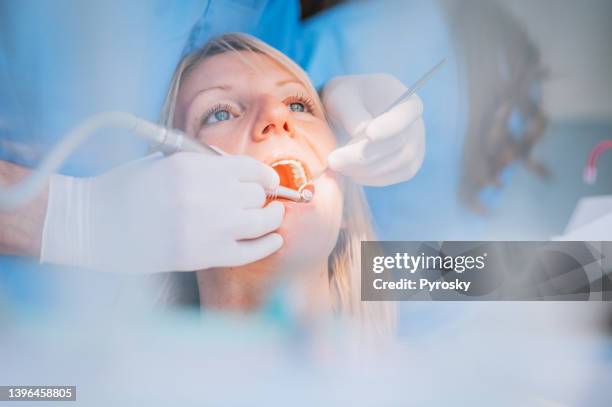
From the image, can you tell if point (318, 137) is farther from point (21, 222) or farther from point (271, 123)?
point (21, 222)

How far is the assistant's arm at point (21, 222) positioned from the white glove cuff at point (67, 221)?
16 millimetres

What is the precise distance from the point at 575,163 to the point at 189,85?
879 mm

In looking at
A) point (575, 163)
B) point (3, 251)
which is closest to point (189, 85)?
point (3, 251)

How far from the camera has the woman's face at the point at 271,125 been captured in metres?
1.45

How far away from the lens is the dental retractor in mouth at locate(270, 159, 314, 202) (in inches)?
56.8

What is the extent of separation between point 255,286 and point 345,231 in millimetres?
228

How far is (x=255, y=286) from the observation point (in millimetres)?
1474

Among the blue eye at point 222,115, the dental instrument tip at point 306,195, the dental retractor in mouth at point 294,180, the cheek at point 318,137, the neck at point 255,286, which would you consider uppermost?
the blue eye at point 222,115

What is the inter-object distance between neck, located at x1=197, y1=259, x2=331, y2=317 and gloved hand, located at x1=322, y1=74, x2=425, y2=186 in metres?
0.23

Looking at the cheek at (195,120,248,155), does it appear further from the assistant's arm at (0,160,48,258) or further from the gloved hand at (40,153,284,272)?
the assistant's arm at (0,160,48,258)

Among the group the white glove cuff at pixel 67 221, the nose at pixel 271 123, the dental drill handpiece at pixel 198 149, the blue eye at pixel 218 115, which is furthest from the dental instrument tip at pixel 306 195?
the white glove cuff at pixel 67 221

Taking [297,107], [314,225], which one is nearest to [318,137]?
[297,107]

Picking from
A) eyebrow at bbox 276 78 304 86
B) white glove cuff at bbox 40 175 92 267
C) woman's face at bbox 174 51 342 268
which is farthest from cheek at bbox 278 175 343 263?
white glove cuff at bbox 40 175 92 267

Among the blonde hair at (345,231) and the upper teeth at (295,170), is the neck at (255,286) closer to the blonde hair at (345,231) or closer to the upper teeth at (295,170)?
the blonde hair at (345,231)
